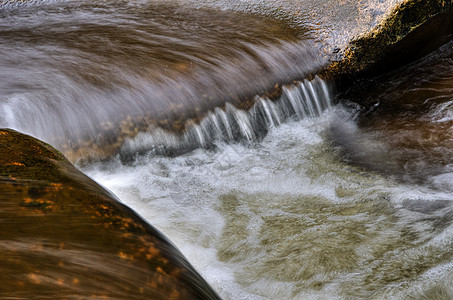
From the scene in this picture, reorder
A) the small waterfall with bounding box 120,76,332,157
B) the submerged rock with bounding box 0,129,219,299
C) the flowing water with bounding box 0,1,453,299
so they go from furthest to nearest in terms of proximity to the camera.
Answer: the small waterfall with bounding box 120,76,332,157, the flowing water with bounding box 0,1,453,299, the submerged rock with bounding box 0,129,219,299

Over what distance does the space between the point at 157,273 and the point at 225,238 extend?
4.68ft

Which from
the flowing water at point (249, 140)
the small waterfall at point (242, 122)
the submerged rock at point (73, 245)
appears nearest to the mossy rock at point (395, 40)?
the flowing water at point (249, 140)

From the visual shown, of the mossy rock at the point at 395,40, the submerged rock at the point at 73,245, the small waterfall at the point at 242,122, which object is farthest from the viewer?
the mossy rock at the point at 395,40

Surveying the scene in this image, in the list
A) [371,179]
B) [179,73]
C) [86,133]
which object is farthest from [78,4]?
[371,179]

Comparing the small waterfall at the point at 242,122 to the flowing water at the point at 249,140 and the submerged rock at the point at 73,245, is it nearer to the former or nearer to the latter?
the flowing water at the point at 249,140

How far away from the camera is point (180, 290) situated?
1558 millimetres

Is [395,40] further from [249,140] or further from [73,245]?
[73,245]

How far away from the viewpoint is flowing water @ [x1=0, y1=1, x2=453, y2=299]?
106 inches

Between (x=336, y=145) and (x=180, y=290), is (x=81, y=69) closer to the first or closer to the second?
(x=336, y=145)

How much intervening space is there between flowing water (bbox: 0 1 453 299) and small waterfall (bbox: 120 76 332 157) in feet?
0.04

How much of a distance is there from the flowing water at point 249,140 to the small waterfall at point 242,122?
0.04 feet

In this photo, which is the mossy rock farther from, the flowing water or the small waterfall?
the small waterfall

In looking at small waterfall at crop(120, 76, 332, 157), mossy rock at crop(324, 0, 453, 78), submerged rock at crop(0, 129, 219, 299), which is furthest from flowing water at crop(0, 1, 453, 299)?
submerged rock at crop(0, 129, 219, 299)

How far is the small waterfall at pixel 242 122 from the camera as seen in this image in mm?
3836
